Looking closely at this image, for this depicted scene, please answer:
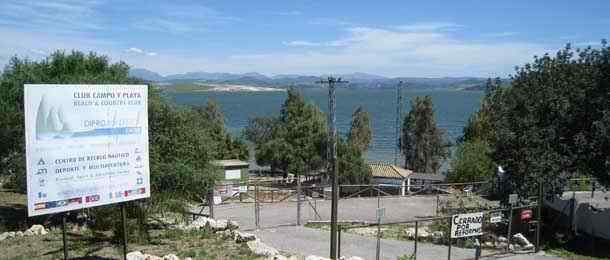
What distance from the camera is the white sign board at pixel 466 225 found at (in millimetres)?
18531

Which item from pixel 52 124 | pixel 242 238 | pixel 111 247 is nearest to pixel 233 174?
pixel 242 238

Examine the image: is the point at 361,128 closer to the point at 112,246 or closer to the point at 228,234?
the point at 228,234

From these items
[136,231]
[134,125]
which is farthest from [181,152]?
A: [134,125]

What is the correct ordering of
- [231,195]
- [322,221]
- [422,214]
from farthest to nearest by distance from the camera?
[231,195] → [422,214] → [322,221]

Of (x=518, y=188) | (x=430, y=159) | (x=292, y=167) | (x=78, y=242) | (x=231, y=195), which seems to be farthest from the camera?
(x=430, y=159)

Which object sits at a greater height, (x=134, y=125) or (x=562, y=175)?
(x=134, y=125)

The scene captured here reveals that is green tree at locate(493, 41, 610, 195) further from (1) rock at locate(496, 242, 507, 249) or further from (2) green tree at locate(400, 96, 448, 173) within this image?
(2) green tree at locate(400, 96, 448, 173)

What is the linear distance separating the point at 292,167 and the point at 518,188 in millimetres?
37405

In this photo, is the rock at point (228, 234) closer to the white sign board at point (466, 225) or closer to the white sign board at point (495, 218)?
the white sign board at point (466, 225)

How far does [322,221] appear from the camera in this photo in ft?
91.6

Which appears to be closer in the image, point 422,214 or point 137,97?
point 137,97

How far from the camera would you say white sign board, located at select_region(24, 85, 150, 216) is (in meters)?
11.0

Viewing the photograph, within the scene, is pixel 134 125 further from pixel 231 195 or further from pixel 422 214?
pixel 231 195

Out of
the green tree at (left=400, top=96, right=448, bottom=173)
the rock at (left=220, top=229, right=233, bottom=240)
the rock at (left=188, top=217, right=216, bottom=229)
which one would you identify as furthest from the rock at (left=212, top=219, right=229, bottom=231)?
the green tree at (left=400, top=96, right=448, bottom=173)
